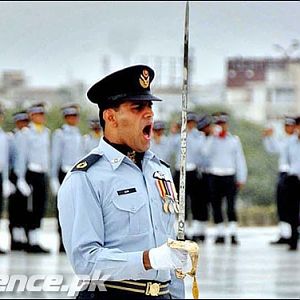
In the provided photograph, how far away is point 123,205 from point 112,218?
0.05 metres

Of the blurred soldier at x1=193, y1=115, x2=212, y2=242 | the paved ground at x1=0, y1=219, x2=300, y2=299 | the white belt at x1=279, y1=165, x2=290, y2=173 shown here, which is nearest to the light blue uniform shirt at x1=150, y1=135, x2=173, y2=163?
the blurred soldier at x1=193, y1=115, x2=212, y2=242

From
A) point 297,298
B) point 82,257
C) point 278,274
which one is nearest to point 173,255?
point 82,257

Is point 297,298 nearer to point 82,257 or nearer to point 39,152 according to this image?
point 39,152

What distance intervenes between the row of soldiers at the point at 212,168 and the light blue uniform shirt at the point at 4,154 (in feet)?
5.92

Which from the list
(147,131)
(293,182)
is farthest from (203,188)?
(147,131)

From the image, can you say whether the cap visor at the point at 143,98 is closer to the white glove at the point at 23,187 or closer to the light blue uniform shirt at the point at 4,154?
the light blue uniform shirt at the point at 4,154

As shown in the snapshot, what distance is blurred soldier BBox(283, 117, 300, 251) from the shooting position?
12508mm

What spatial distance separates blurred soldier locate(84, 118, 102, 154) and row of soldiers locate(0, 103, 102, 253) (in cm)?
3

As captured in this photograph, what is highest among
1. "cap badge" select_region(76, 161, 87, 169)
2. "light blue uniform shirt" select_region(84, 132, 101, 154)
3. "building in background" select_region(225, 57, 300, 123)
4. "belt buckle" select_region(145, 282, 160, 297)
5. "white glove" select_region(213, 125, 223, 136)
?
"cap badge" select_region(76, 161, 87, 169)

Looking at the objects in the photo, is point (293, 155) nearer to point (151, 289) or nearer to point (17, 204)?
point (17, 204)

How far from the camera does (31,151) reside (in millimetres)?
11906

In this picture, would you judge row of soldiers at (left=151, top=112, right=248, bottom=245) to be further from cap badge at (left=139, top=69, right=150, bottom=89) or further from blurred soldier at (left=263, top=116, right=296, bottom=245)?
cap badge at (left=139, top=69, right=150, bottom=89)

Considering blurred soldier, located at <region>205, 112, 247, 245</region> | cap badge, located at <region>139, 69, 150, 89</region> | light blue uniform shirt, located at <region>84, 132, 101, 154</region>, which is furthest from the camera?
blurred soldier, located at <region>205, 112, 247, 245</region>

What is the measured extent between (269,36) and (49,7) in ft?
16.5
